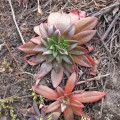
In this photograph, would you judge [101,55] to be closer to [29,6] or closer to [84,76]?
[84,76]

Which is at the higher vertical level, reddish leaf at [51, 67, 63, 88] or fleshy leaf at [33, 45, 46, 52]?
fleshy leaf at [33, 45, 46, 52]

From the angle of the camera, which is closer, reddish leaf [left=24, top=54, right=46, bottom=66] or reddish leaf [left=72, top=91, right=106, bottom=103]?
reddish leaf [left=72, top=91, right=106, bottom=103]

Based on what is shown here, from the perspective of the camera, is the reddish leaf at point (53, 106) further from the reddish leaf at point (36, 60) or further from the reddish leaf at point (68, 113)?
the reddish leaf at point (36, 60)

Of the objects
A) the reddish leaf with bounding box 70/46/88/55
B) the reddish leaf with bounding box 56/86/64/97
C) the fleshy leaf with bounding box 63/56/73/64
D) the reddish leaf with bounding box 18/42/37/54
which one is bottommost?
the reddish leaf with bounding box 56/86/64/97

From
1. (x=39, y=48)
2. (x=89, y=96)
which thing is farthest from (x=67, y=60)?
(x=89, y=96)

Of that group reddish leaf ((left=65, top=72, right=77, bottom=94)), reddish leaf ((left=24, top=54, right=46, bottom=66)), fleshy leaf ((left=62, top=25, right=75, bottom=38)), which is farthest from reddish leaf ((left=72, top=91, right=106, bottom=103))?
fleshy leaf ((left=62, top=25, right=75, bottom=38))

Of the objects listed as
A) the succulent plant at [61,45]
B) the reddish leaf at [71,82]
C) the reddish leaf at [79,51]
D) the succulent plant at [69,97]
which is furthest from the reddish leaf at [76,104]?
the reddish leaf at [79,51]

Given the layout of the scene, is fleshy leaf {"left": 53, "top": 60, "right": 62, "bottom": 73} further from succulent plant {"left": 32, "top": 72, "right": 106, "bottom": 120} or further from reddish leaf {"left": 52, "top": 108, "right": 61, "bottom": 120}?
reddish leaf {"left": 52, "top": 108, "right": 61, "bottom": 120}
